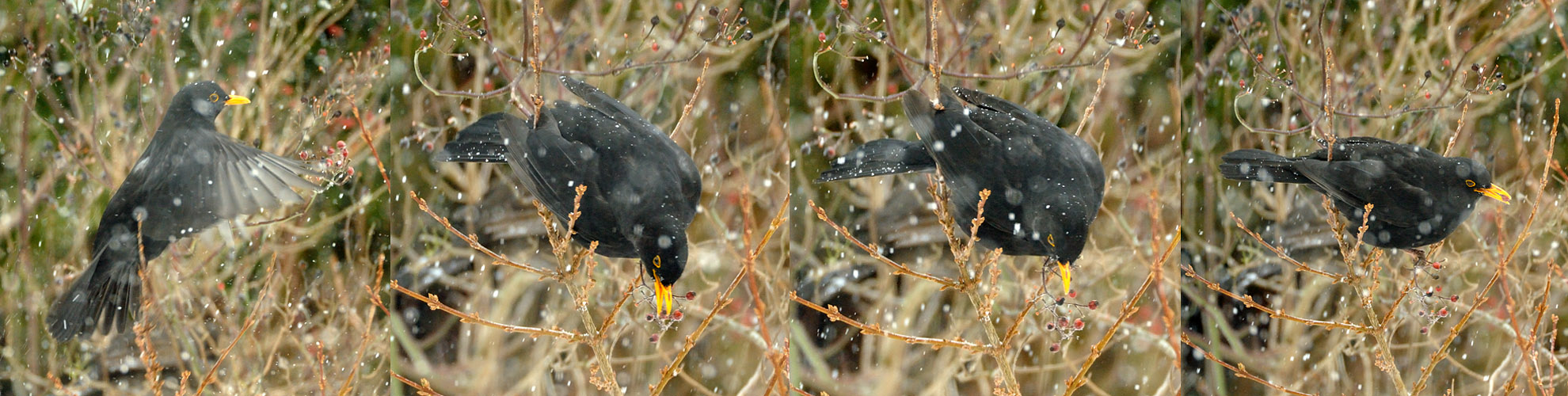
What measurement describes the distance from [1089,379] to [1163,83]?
52 cm

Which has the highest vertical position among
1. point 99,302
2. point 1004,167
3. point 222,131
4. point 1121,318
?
point 1004,167

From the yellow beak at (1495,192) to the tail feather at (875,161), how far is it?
38.6 inches

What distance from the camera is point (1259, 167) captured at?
1.85m

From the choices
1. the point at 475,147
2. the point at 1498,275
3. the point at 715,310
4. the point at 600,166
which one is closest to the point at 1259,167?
the point at 1498,275

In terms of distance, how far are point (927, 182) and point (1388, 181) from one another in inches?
30.6

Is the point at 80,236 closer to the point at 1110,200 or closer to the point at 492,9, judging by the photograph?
the point at 492,9

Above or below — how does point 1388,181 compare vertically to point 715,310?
above

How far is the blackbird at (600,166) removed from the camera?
1627 millimetres

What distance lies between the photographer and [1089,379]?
6.08ft

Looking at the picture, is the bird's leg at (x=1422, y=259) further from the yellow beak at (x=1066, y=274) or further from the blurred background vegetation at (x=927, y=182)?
the yellow beak at (x=1066, y=274)

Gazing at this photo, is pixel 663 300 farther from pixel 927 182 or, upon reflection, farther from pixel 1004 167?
pixel 1004 167

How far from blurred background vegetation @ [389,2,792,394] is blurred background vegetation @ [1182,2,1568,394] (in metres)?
0.75

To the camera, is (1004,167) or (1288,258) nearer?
(1004,167)

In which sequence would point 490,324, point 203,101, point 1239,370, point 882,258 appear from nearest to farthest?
point 203,101, point 490,324, point 882,258, point 1239,370
